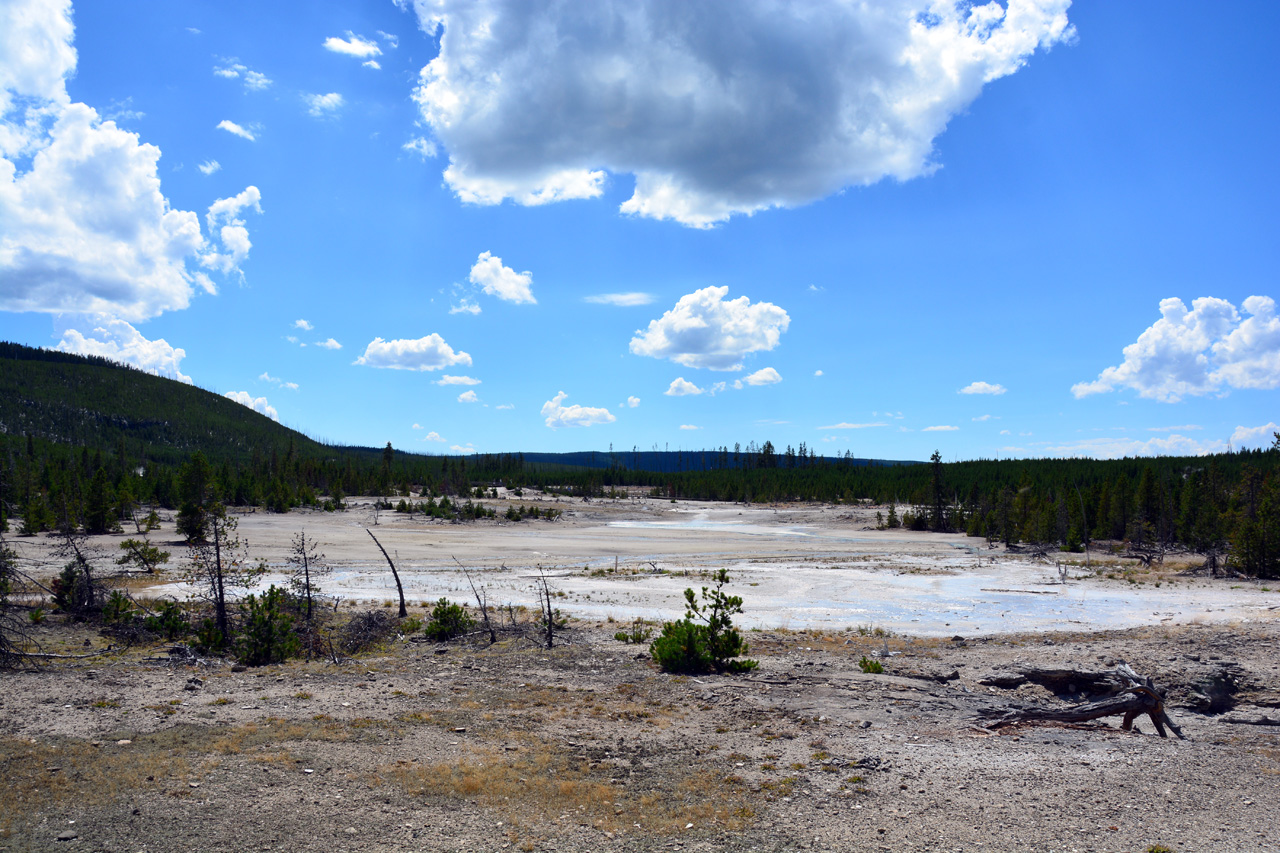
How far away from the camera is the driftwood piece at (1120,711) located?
1080 cm

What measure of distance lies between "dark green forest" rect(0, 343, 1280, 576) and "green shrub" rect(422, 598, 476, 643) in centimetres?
750

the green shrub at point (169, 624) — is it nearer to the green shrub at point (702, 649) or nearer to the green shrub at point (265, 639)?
the green shrub at point (265, 639)

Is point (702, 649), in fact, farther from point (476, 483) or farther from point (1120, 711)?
point (476, 483)

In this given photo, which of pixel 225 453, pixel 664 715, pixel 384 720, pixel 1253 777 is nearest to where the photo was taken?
pixel 1253 777

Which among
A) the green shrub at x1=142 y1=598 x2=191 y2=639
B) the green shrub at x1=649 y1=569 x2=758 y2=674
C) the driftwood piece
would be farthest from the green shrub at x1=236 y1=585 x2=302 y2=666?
the driftwood piece

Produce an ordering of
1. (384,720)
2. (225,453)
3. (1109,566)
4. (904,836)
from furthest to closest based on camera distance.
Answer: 1. (225,453)
2. (1109,566)
3. (384,720)
4. (904,836)

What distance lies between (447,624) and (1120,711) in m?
14.8

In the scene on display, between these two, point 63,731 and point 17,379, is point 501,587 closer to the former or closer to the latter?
point 63,731

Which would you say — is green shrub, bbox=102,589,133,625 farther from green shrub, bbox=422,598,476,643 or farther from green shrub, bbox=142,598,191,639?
green shrub, bbox=422,598,476,643

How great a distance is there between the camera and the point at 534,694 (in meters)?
13.1

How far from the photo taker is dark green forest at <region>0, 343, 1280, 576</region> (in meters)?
49.4

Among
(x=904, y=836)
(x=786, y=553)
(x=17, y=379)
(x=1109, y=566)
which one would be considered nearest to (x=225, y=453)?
(x=17, y=379)

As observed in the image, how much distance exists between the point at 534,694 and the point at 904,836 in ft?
25.2

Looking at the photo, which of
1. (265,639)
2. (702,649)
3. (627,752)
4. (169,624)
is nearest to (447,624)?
(265,639)
